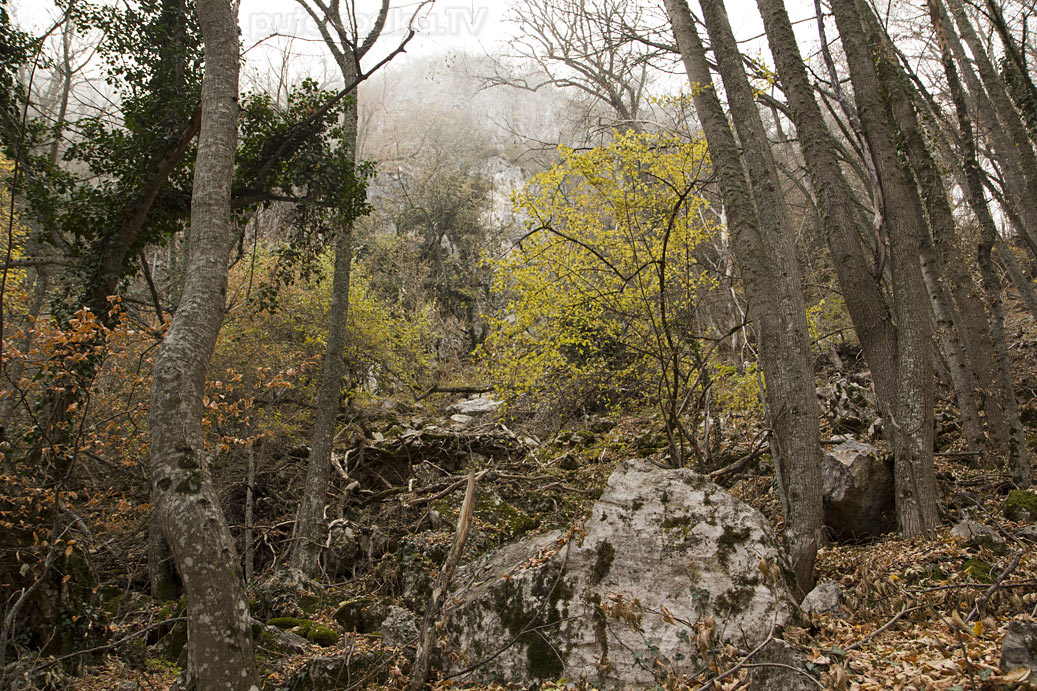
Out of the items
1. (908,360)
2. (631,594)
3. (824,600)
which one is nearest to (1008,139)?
(908,360)

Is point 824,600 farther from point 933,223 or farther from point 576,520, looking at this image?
point 933,223

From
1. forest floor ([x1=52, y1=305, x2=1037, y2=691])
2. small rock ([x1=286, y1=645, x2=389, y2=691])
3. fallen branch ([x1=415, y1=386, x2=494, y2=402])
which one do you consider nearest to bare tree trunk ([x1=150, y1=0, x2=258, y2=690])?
small rock ([x1=286, y1=645, x2=389, y2=691])

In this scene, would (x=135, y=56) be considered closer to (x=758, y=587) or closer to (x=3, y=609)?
(x=3, y=609)

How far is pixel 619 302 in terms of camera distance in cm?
811

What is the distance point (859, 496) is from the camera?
559 cm

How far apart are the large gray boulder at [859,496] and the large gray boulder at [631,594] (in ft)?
7.57

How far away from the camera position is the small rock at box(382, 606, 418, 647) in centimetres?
428

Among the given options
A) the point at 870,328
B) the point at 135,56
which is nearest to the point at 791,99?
the point at 870,328

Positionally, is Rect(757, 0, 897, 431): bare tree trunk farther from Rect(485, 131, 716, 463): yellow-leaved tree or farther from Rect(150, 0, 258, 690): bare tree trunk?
Rect(150, 0, 258, 690): bare tree trunk

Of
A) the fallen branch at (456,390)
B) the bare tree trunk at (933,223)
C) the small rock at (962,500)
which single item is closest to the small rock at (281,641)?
the small rock at (962,500)

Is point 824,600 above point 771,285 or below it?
below

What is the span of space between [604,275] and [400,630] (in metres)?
6.32

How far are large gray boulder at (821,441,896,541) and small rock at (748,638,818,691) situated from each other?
10.4ft

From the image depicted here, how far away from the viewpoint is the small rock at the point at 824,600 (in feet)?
11.9
